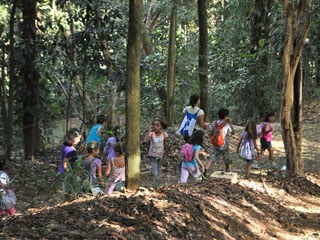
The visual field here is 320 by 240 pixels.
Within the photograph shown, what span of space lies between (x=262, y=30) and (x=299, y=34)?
947 centimetres

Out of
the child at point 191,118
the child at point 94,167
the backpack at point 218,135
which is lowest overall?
the child at point 94,167

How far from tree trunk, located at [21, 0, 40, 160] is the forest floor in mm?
4033

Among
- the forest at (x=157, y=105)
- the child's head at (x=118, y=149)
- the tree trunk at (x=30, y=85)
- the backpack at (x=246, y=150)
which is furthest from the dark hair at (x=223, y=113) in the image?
the tree trunk at (x=30, y=85)

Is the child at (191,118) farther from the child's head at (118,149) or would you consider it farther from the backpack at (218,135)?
the child's head at (118,149)

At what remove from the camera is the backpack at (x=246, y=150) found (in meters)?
9.45

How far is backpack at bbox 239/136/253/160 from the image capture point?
9445 mm

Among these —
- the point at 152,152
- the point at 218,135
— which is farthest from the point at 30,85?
the point at 218,135

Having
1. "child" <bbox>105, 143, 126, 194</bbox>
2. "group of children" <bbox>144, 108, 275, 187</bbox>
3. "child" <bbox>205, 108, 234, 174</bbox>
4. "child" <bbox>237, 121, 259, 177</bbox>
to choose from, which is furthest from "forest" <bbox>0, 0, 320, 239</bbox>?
"child" <bbox>205, 108, 234, 174</bbox>

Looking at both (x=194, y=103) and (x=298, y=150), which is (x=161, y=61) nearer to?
(x=194, y=103)

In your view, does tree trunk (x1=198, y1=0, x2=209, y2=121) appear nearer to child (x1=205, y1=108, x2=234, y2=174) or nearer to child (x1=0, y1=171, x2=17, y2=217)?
child (x1=205, y1=108, x2=234, y2=174)

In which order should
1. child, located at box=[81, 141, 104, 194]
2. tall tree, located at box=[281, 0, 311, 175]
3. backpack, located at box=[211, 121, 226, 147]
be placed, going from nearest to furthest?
child, located at box=[81, 141, 104, 194], tall tree, located at box=[281, 0, 311, 175], backpack, located at box=[211, 121, 226, 147]

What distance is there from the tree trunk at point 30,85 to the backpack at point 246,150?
20.9 ft

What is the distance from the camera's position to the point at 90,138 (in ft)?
32.5

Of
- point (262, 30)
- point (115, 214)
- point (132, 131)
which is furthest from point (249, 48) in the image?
point (115, 214)
